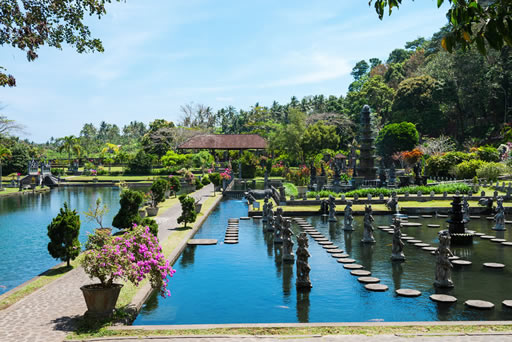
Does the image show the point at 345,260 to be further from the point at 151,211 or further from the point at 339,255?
the point at 151,211

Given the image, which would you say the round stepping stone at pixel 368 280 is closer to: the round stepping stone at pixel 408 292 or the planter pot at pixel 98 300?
the round stepping stone at pixel 408 292

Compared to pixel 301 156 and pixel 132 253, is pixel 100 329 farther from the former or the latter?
pixel 301 156

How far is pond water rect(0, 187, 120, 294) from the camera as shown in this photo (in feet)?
50.1

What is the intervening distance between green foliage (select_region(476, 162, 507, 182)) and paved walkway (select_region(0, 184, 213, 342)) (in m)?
34.4

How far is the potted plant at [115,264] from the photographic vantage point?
8938mm

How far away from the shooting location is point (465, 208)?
81.4 ft

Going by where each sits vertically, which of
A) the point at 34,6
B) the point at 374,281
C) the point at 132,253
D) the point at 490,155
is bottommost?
the point at 374,281

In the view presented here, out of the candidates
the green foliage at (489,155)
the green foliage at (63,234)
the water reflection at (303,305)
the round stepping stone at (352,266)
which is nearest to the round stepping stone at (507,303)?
the round stepping stone at (352,266)

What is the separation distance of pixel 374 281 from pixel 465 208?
14.5 m

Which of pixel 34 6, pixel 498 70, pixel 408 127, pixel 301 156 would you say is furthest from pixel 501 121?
pixel 34 6

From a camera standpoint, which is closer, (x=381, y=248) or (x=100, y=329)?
(x=100, y=329)

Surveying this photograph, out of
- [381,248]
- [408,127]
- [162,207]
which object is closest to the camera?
[381,248]

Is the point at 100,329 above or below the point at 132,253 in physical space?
below

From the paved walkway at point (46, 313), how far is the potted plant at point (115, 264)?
0.68 meters
